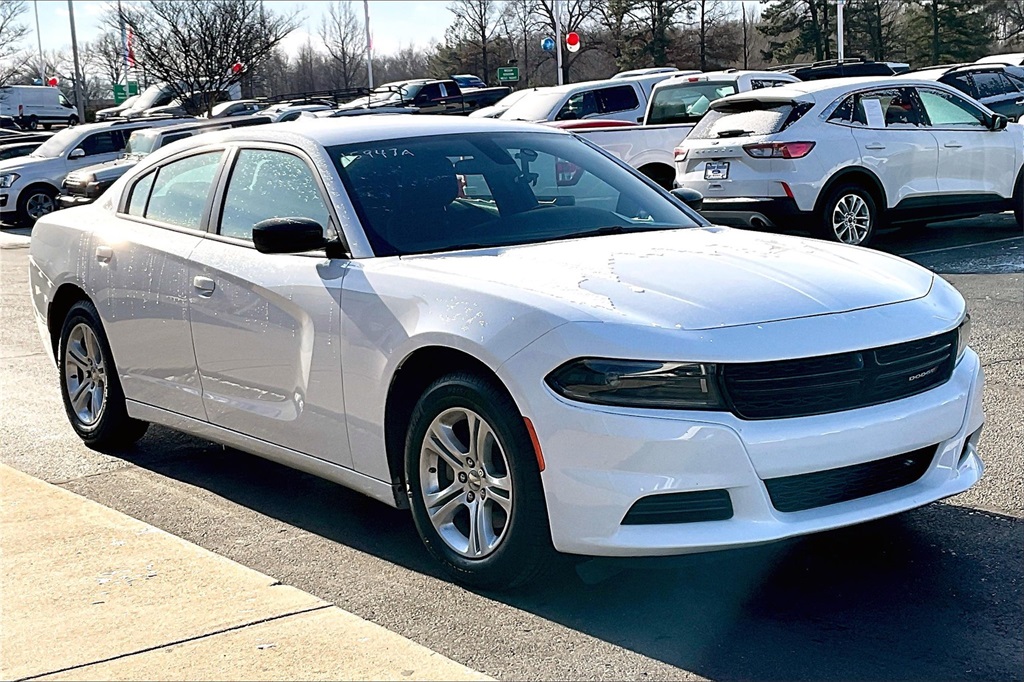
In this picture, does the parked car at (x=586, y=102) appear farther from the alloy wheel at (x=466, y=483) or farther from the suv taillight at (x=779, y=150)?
the alloy wheel at (x=466, y=483)

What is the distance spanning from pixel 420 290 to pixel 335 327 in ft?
1.43

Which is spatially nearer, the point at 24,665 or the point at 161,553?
the point at 24,665

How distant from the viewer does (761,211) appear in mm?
12289

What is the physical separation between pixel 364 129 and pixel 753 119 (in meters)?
7.93

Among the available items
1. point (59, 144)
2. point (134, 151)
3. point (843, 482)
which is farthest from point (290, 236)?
point (59, 144)

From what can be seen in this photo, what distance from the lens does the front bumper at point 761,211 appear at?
1220 cm

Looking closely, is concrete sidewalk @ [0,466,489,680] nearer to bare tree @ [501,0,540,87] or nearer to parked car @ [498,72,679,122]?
parked car @ [498,72,679,122]

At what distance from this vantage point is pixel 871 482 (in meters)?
3.96

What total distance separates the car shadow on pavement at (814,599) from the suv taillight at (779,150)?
7.72 metres

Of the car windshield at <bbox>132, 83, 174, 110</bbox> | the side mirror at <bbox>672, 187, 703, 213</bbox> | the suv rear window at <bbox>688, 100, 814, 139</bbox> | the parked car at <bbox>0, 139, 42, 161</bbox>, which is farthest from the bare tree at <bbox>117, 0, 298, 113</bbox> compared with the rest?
the side mirror at <bbox>672, 187, 703, 213</bbox>

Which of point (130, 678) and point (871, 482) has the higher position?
point (871, 482)

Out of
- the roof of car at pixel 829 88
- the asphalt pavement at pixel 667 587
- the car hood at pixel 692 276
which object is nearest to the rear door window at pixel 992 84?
the roof of car at pixel 829 88

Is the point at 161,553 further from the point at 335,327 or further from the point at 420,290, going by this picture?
the point at 420,290

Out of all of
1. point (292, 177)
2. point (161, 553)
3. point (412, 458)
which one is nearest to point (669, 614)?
point (412, 458)
